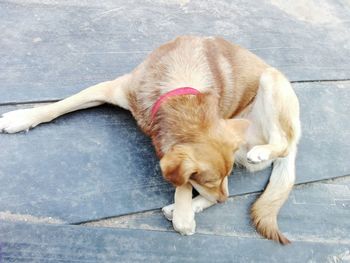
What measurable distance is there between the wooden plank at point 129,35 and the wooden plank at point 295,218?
3.66 ft

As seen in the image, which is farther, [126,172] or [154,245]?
[126,172]

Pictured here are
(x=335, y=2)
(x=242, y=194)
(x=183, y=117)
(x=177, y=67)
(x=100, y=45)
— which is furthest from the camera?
(x=335, y=2)

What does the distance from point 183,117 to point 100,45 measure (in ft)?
4.90

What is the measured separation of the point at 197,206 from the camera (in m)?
2.86

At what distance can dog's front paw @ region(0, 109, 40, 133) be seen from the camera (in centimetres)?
294

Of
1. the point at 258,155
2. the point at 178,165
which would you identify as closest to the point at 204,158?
the point at 178,165

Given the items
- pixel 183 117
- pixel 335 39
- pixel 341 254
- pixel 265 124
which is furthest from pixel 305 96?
pixel 183 117

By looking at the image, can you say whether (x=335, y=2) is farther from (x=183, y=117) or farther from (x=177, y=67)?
(x=183, y=117)

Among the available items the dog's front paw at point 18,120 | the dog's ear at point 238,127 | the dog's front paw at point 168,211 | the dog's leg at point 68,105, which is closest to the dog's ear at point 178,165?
the dog's ear at point 238,127

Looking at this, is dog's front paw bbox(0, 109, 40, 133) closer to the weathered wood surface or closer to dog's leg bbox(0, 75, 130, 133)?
dog's leg bbox(0, 75, 130, 133)

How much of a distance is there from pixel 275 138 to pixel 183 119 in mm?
822

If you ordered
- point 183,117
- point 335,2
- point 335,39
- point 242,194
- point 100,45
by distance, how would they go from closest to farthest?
point 183,117 → point 242,194 → point 100,45 → point 335,39 → point 335,2

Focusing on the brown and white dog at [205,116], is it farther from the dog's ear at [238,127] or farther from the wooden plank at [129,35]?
the wooden plank at [129,35]

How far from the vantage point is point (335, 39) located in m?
4.54
